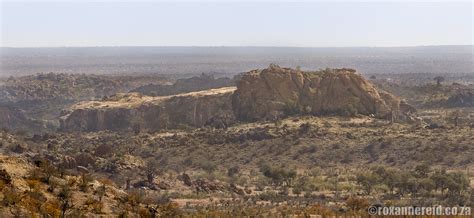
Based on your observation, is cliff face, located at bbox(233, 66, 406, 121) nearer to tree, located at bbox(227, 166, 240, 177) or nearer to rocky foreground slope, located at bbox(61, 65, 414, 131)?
rocky foreground slope, located at bbox(61, 65, 414, 131)

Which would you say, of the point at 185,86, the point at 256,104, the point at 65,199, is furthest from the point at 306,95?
the point at 65,199

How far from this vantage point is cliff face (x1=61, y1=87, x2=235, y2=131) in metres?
72.2

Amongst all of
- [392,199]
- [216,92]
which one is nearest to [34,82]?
[216,92]

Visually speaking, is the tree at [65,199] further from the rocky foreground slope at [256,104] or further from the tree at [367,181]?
the rocky foreground slope at [256,104]

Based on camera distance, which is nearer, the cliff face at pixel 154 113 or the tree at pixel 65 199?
the tree at pixel 65 199

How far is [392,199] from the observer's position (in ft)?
110

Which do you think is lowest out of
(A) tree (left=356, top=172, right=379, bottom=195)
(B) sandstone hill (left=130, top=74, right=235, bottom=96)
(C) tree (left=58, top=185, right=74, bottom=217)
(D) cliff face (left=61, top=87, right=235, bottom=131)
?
(B) sandstone hill (left=130, top=74, right=235, bottom=96)

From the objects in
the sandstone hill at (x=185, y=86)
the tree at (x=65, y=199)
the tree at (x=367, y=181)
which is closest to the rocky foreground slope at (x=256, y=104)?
the tree at (x=367, y=181)

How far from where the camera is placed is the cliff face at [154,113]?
237 ft

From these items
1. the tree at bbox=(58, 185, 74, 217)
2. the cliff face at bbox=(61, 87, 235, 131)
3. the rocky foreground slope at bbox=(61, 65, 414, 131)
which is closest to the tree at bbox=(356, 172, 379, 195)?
the tree at bbox=(58, 185, 74, 217)

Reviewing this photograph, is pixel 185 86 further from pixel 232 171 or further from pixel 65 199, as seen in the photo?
pixel 65 199

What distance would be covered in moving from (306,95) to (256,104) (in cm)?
498

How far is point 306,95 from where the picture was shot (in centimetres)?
6812

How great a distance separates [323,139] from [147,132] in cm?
1815
